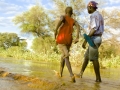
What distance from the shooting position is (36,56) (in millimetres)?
18094

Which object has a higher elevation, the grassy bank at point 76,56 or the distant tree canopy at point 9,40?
the distant tree canopy at point 9,40

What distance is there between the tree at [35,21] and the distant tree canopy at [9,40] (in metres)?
2.42

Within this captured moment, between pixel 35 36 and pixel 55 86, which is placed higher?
pixel 35 36

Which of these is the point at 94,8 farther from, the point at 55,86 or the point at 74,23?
the point at 55,86

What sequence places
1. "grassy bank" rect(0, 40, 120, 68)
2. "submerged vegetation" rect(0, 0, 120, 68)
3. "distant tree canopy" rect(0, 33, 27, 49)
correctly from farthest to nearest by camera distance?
"distant tree canopy" rect(0, 33, 27, 49), "submerged vegetation" rect(0, 0, 120, 68), "grassy bank" rect(0, 40, 120, 68)

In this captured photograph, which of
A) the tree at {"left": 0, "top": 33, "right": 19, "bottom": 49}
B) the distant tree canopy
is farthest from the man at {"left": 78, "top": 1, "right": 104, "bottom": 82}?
the tree at {"left": 0, "top": 33, "right": 19, "bottom": 49}

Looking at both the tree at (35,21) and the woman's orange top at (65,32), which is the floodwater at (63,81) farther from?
the tree at (35,21)

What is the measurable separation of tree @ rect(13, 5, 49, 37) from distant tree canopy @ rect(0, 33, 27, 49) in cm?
242

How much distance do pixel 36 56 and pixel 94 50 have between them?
1222 centimetres

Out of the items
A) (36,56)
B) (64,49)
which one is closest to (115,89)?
(64,49)

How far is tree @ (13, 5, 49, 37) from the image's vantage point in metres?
31.9

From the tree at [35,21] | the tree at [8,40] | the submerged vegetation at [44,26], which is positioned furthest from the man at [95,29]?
the tree at [8,40]

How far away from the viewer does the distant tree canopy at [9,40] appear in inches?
1340

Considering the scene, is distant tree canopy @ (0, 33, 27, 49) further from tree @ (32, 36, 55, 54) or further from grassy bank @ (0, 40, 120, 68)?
grassy bank @ (0, 40, 120, 68)
